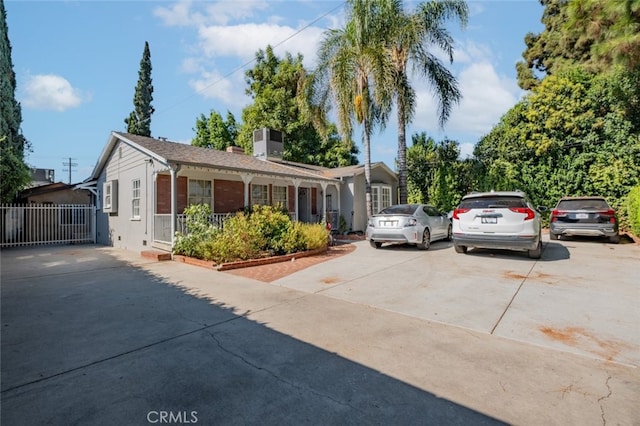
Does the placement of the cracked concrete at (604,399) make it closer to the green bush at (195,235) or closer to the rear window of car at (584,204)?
the green bush at (195,235)

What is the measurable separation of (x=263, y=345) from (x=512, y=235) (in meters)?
6.99

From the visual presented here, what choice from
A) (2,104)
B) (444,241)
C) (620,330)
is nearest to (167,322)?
(620,330)

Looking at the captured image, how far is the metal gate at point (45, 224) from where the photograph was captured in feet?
44.8

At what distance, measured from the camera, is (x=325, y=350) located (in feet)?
10.8

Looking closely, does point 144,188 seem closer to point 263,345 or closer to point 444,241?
Result: point 263,345

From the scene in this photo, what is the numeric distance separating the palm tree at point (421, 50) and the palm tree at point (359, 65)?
2.50 ft

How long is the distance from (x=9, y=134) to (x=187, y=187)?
11.0m

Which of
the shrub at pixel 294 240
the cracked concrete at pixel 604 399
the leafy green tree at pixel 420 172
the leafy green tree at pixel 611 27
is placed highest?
the leafy green tree at pixel 611 27

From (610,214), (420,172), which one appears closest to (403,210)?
(610,214)

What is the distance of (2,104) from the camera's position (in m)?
14.9

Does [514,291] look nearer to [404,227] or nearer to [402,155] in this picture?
[404,227]

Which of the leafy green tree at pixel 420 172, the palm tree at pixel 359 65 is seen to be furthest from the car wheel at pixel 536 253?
the leafy green tree at pixel 420 172

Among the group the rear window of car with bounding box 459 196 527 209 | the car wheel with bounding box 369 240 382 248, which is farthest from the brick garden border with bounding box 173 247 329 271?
the rear window of car with bounding box 459 196 527 209

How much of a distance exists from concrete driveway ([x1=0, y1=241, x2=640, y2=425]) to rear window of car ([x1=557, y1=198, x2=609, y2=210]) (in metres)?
5.55
